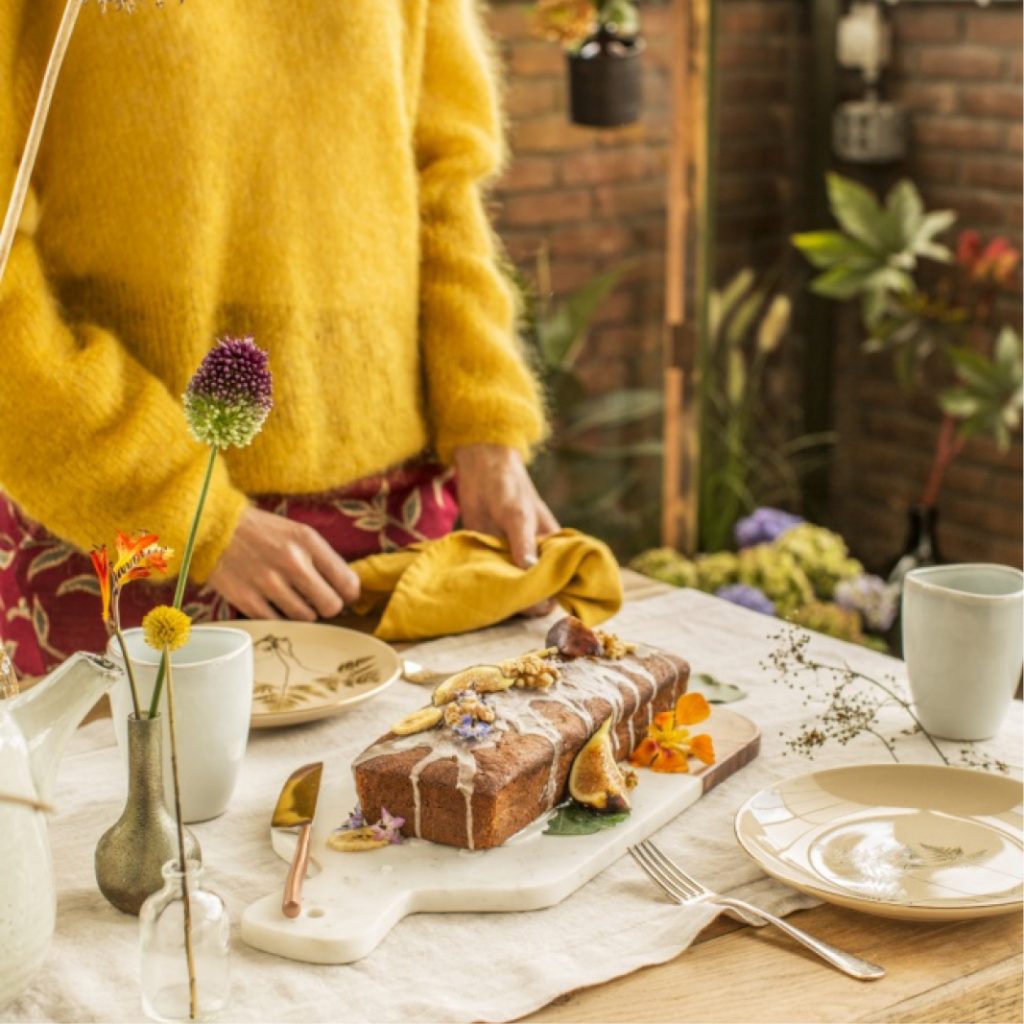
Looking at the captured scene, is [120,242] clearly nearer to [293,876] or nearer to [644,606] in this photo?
[644,606]

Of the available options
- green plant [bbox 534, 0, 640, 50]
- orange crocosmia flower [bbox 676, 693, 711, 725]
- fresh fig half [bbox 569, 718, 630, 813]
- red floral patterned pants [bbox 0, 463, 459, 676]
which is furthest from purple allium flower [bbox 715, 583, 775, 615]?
fresh fig half [bbox 569, 718, 630, 813]

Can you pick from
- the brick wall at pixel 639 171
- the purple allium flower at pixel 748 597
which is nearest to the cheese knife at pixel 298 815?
the purple allium flower at pixel 748 597

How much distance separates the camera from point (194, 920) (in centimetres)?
79

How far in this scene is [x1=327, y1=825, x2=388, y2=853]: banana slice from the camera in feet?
3.15

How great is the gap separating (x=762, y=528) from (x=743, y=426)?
0.43 m

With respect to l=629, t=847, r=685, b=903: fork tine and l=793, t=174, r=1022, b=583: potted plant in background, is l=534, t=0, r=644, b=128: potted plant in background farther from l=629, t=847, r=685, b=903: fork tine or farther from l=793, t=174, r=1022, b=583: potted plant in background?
l=629, t=847, r=685, b=903: fork tine

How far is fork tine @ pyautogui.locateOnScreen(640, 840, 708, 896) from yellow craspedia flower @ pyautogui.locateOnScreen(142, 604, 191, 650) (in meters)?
0.37

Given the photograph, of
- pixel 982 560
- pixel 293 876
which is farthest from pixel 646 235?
pixel 293 876

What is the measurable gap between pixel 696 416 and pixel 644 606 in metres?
1.64

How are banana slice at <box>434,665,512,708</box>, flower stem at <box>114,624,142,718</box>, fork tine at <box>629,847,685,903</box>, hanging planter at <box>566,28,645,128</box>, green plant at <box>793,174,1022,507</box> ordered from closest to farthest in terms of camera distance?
flower stem at <box>114,624,142,718</box> → fork tine at <box>629,847,685,903</box> → banana slice at <box>434,665,512,708</box> → hanging planter at <box>566,28,645,128</box> → green plant at <box>793,174,1022,507</box>

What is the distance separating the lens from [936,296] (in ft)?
11.6

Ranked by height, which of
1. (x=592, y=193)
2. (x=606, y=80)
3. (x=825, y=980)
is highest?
(x=606, y=80)

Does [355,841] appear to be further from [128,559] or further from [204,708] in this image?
[128,559]

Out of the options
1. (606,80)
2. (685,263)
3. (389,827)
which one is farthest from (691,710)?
(606,80)
